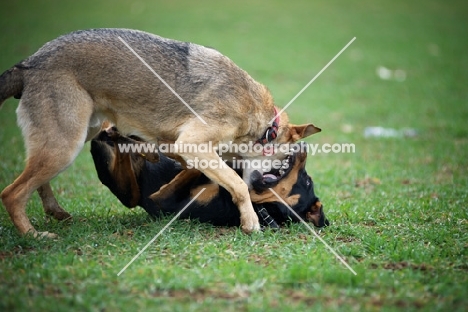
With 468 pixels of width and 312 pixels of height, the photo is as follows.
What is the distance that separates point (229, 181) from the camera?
5559mm

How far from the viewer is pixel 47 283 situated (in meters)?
4.23

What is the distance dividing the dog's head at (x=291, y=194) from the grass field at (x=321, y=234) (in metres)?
0.17

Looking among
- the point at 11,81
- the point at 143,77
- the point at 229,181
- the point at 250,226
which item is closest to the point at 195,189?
the point at 229,181

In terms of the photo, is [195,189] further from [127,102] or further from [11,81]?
[11,81]

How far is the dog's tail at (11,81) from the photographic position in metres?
5.41

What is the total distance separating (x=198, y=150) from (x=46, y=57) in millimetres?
1718

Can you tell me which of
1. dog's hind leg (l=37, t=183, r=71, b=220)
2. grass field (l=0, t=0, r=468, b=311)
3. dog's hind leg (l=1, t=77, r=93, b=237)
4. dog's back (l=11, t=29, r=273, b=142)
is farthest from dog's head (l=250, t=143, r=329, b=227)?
dog's hind leg (l=37, t=183, r=71, b=220)

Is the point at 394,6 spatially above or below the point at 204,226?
above

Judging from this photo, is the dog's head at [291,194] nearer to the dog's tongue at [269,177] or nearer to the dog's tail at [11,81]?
the dog's tongue at [269,177]

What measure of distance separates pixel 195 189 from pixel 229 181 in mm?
522

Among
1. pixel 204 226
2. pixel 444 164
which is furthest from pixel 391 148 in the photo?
pixel 204 226

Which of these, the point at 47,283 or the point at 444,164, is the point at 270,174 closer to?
the point at 47,283

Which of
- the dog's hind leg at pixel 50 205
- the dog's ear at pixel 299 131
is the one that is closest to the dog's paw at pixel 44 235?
the dog's hind leg at pixel 50 205

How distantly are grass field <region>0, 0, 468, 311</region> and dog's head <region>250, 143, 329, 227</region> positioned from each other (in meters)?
0.17
